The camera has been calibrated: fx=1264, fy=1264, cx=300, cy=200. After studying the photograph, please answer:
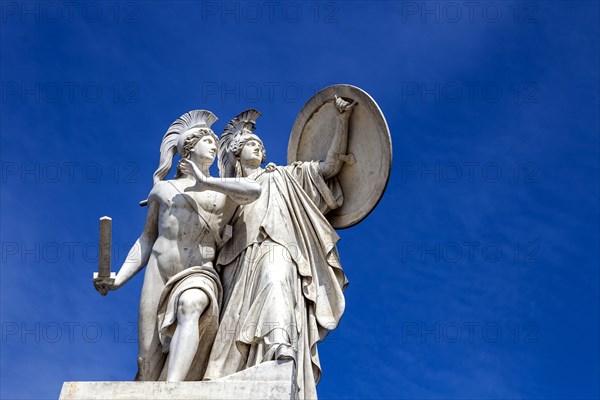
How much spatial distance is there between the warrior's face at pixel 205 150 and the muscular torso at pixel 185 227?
442 mm

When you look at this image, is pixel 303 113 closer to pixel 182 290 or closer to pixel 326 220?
pixel 326 220

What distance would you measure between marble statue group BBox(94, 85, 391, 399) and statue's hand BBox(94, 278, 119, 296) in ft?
0.04

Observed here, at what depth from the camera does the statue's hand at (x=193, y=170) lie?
553 inches

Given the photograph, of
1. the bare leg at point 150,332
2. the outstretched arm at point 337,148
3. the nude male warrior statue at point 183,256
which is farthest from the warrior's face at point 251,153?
the bare leg at point 150,332

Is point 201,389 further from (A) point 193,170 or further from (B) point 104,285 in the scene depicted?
(A) point 193,170

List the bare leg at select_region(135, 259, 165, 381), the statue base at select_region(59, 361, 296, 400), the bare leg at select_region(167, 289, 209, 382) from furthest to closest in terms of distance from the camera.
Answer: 1. the bare leg at select_region(135, 259, 165, 381)
2. the bare leg at select_region(167, 289, 209, 382)
3. the statue base at select_region(59, 361, 296, 400)

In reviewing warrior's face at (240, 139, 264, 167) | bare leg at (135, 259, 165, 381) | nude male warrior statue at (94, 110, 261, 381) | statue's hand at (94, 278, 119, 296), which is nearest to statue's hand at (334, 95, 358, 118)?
warrior's face at (240, 139, 264, 167)

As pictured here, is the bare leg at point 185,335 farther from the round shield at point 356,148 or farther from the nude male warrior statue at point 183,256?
the round shield at point 356,148

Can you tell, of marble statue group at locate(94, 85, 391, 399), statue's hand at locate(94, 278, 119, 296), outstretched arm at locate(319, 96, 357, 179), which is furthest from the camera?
outstretched arm at locate(319, 96, 357, 179)

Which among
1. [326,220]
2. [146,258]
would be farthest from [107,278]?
[326,220]

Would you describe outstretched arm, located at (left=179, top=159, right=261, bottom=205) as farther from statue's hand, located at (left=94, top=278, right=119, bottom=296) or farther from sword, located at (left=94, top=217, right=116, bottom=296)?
statue's hand, located at (left=94, top=278, right=119, bottom=296)

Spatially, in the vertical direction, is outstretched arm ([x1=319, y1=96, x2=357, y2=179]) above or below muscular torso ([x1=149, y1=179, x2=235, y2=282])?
above

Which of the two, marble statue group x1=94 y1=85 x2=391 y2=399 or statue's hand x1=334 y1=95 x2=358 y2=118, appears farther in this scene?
statue's hand x1=334 y1=95 x2=358 y2=118

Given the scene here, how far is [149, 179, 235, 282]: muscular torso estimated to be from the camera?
14.0m
